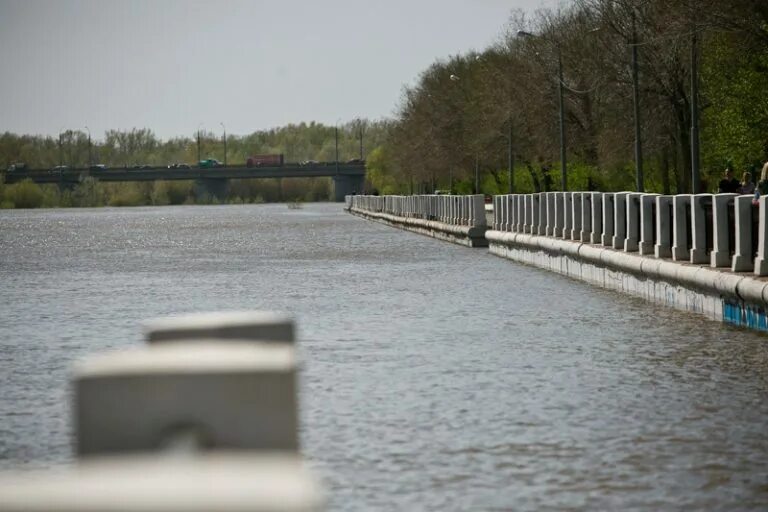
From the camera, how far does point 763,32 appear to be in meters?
45.7

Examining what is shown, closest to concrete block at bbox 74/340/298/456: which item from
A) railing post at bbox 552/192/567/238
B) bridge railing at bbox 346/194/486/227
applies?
railing post at bbox 552/192/567/238

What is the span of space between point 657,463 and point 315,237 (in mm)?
59236

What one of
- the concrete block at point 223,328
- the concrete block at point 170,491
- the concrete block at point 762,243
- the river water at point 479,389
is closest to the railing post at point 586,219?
the river water at point 479,389

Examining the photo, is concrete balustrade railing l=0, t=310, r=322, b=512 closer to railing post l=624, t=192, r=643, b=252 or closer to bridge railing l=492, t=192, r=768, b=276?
bridge railing l=492, t=192, r=768, b=276

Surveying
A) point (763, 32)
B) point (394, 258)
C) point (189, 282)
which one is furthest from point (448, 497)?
point (763, 32)

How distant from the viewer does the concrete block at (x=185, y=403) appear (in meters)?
3.94

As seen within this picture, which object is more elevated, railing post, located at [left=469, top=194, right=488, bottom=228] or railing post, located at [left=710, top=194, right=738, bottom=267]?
railing post, located at [left=710, top=194, right=738, bottom=267]

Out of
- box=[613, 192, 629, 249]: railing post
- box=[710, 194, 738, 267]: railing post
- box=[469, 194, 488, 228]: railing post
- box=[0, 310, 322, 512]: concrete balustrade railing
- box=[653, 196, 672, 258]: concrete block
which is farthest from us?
box=[469, 194, 488, 228]: railing post

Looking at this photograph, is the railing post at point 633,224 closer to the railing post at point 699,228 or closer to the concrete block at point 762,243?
the railing post at point 699,228

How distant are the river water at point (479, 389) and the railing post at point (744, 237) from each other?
1012mm

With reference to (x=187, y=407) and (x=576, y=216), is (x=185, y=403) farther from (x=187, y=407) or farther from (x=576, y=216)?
(x=576, y=216)

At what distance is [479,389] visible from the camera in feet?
44.4

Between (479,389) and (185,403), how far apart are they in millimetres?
9701

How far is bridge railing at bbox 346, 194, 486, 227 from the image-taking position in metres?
56.7
